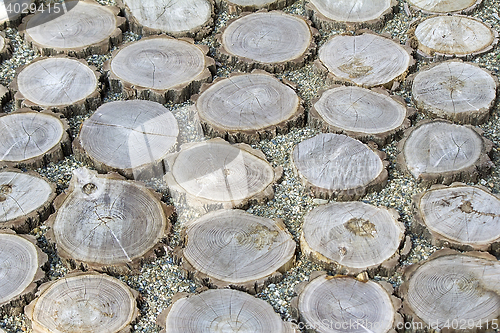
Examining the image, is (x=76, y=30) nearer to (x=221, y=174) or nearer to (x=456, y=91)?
(x=221, y=174)

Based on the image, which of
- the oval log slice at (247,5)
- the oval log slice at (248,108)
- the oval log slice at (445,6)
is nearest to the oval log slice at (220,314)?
the oval log slice at (248,108)

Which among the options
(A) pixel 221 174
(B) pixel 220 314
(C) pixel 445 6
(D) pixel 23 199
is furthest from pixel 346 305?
(C) pixel 445 6

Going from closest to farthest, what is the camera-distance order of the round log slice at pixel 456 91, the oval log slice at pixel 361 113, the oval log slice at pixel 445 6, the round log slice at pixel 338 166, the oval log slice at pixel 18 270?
1. the oval log slice at pixel 18 270
2. the round log slice at pixel 338 166
3. the oval log slice at pixel 361 113
4. the round log slice at pixel 456 91
5. the oval log slice at pixel 445 6

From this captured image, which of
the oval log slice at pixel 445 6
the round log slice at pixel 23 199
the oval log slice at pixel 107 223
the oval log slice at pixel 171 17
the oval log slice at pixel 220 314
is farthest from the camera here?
the oval log slice at pixel 445 6

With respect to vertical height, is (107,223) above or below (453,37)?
below

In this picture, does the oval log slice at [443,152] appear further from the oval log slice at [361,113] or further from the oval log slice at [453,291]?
the oval log slice at [453,291]

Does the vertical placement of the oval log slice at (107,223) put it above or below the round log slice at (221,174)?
below

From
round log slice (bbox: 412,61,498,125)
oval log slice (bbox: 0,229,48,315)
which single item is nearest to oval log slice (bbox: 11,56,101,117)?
oval log slice (bbox: 0,229,48,315)

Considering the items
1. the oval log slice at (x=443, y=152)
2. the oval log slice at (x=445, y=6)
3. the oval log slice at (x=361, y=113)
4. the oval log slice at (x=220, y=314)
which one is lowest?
the oval log slice at (x=220, y=314)
